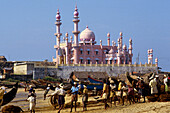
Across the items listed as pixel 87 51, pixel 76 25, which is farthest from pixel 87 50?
pixel 76 25

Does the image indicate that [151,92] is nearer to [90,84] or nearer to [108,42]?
[90,84]

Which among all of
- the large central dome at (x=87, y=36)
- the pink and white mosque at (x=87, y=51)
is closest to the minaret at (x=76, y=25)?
the pink and white mosque at (x=87, y=51)

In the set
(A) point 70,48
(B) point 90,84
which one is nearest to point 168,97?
(B) point 90,84

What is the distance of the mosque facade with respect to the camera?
65.5 metres

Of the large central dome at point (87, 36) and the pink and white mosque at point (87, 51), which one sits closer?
the pink and white mosque at point (87, 51)

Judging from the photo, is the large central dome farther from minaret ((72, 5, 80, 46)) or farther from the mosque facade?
minaret ((72, 5, 80, 46))

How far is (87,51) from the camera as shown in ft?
224

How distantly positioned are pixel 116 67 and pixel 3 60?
22.9m

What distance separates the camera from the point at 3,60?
69625 mm

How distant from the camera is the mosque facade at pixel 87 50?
65.5m

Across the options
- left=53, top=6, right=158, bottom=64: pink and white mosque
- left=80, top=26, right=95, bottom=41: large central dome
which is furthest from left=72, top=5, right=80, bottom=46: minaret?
left=80, top=26, right=95, bottom=41: large central dome

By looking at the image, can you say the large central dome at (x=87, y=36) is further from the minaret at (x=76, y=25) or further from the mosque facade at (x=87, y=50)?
the minaret at (x=76, y=25)

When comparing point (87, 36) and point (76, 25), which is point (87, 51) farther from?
point (76, 25)

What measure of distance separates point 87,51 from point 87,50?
0.89 ft
